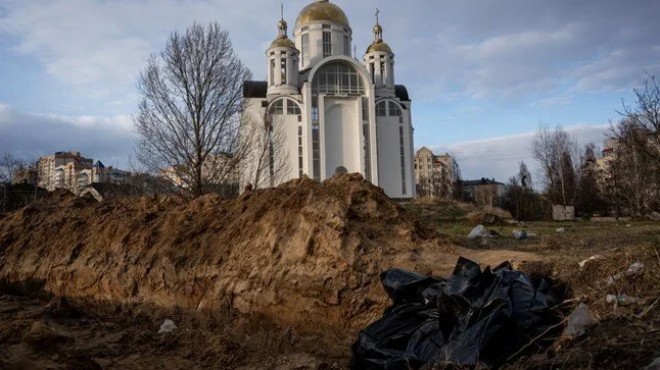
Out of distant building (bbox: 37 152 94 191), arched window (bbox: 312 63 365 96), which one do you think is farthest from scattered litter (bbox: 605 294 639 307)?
distant building (bbox: 37 152 94 191)

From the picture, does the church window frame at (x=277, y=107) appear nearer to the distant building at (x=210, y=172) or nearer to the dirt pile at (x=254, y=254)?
the distant building at (x=210, y=172)

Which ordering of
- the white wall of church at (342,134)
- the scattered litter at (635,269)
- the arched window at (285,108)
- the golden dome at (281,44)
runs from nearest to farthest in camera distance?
the scattered litter at (635,269) < the arched window at (285,108) < the white wall of church at (342,134) < the golden dome at (281,44)

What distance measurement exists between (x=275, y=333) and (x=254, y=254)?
143 cm

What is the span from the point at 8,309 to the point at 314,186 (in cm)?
605

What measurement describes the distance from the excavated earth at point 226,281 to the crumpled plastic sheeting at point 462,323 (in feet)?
3.36

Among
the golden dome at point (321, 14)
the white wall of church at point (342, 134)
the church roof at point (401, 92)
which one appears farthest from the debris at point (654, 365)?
the golden dome at point (321, 14)

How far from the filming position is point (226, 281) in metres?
7.81

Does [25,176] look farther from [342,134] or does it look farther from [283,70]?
[342,134]

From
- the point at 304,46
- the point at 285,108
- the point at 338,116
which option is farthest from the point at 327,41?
the point at 285,108

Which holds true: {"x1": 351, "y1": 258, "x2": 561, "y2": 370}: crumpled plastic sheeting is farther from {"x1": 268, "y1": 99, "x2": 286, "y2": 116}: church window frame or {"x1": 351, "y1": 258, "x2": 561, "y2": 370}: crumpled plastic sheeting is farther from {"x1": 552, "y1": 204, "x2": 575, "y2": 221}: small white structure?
{"x1": 268, "y1": 99, "x2": 286, "y2": 116}: church window frame

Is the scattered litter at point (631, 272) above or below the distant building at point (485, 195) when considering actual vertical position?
below

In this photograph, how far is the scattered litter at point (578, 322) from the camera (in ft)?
14.1

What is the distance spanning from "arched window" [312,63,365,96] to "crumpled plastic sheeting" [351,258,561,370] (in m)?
34.4

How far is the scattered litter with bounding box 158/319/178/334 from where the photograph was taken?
760 cm
